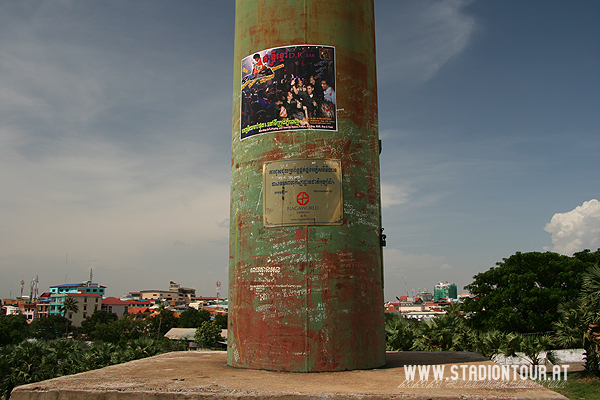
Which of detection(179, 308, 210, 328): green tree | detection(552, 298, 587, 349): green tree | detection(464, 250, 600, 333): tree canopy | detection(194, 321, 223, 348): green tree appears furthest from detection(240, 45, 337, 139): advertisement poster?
detection(179, 308, 210, 328): green tree

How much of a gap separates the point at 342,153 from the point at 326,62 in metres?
1.85

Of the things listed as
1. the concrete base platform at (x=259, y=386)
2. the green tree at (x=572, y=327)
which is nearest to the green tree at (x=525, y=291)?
the green tree at (x=572, y=327)

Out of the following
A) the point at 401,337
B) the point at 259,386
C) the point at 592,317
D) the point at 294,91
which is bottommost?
the point at 401,337

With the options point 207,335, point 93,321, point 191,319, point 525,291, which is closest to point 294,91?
point 525,291

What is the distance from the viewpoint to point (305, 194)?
25.5ft

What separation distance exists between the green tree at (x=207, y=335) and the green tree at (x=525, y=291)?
4233cm

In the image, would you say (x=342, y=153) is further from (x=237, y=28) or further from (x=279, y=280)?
(x=237, y=28)

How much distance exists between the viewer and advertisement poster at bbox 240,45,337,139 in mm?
8102

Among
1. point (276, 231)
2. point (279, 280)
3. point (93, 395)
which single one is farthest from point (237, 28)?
point (93, 395)

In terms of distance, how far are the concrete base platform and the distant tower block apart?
655 mm

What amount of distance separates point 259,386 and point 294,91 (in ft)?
17.2

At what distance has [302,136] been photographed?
26.2 ft

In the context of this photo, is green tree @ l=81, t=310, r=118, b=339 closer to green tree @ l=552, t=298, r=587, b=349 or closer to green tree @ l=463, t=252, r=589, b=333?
green tree @ l=463, t=252, r=589, b=333

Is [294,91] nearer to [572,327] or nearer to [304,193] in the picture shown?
[304,193]
